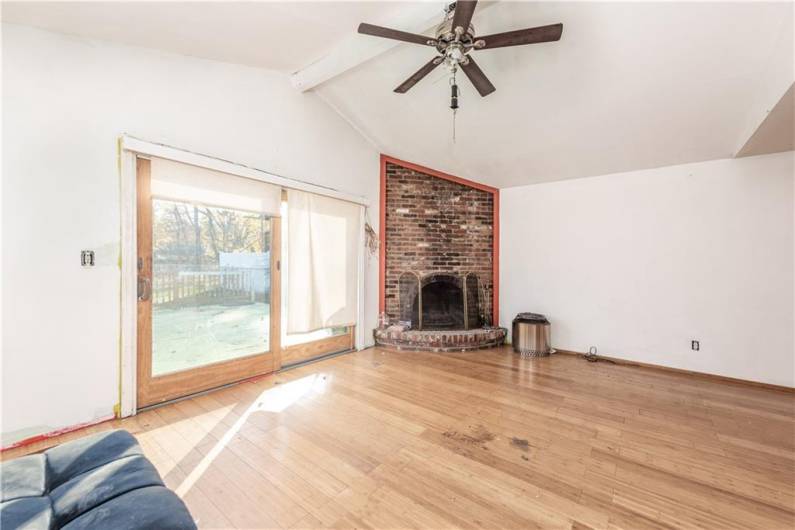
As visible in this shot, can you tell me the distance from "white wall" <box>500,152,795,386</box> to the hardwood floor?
52cm

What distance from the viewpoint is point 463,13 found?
179 centimetres

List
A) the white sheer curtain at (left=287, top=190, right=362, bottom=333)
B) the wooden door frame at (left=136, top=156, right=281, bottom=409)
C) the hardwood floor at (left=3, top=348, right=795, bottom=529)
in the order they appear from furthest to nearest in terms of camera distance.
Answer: the white sheer curtain at (left=287, top=190, right=362, bottom=333) < the wooden door frame at (left=136, top=156, right=281, bottom=409) < the hardwood floor at (left=3, top=348, right=795, bottom=529)

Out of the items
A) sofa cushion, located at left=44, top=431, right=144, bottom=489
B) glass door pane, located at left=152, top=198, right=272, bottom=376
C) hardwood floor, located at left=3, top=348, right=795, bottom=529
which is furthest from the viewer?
glass door pane, located at left=152, top=198, right=272, bottom=376

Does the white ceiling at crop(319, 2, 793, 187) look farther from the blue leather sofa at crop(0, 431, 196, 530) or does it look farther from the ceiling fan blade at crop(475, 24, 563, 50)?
the blue leather sofa at crop(0, 431, 196, 530)

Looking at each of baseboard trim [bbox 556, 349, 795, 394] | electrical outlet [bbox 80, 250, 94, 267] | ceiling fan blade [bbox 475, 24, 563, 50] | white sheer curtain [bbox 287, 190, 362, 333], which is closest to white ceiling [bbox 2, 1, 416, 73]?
ceiling fan blade [bbox 475, 24, 563, 50]

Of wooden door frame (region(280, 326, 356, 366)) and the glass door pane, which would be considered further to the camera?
wooden door frame (region(280, 326, 356, 366))

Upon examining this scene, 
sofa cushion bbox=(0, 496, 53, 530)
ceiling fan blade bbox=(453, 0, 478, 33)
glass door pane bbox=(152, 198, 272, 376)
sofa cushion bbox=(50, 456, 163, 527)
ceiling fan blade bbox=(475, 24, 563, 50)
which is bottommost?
sofa cushion bbox=(50, 456, 163, 527)

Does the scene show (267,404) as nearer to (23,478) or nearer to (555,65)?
(23,478)

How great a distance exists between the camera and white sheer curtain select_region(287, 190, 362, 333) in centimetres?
341

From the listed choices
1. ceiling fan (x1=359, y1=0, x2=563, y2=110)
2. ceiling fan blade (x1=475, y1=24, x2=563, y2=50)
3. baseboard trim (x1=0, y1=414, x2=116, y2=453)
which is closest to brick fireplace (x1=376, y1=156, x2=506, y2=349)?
ceiling fan (x1=359, y1=0, x2=563, y2=110)

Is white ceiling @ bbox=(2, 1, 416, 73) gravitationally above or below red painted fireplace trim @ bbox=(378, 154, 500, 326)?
above

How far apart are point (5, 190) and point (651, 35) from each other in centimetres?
422

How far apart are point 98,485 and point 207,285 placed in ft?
6.42

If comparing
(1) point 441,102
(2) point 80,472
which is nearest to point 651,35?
(1) point 441,102
